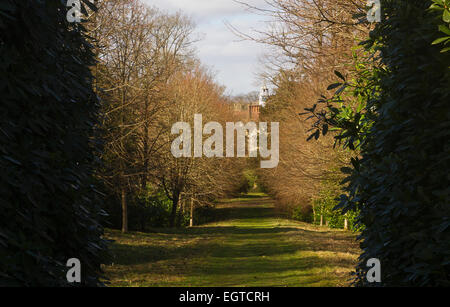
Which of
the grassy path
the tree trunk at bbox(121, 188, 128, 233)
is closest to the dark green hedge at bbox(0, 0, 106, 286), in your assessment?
the grassy path

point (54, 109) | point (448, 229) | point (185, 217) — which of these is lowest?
point (185, 217)

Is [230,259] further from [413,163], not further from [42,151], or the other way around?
[42,151]

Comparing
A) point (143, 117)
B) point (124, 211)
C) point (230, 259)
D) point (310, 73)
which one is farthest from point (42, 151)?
point (124, 211)

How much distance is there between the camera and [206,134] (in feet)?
81.9

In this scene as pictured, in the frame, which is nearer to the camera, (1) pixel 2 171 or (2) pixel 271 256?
(1) pixel 2 171

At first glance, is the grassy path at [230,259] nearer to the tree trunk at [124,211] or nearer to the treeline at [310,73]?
the tree trunk at [124,211]

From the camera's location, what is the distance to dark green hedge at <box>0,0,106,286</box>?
8.46 ft

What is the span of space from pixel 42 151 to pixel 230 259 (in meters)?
12.0

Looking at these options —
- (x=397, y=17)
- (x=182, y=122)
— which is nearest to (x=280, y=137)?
(x=182, y=122)

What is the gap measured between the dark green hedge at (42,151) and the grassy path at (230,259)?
6206mm

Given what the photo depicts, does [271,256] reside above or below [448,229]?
below

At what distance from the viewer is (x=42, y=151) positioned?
2.88 m

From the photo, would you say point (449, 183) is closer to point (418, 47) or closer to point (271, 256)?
point (418, 47)
